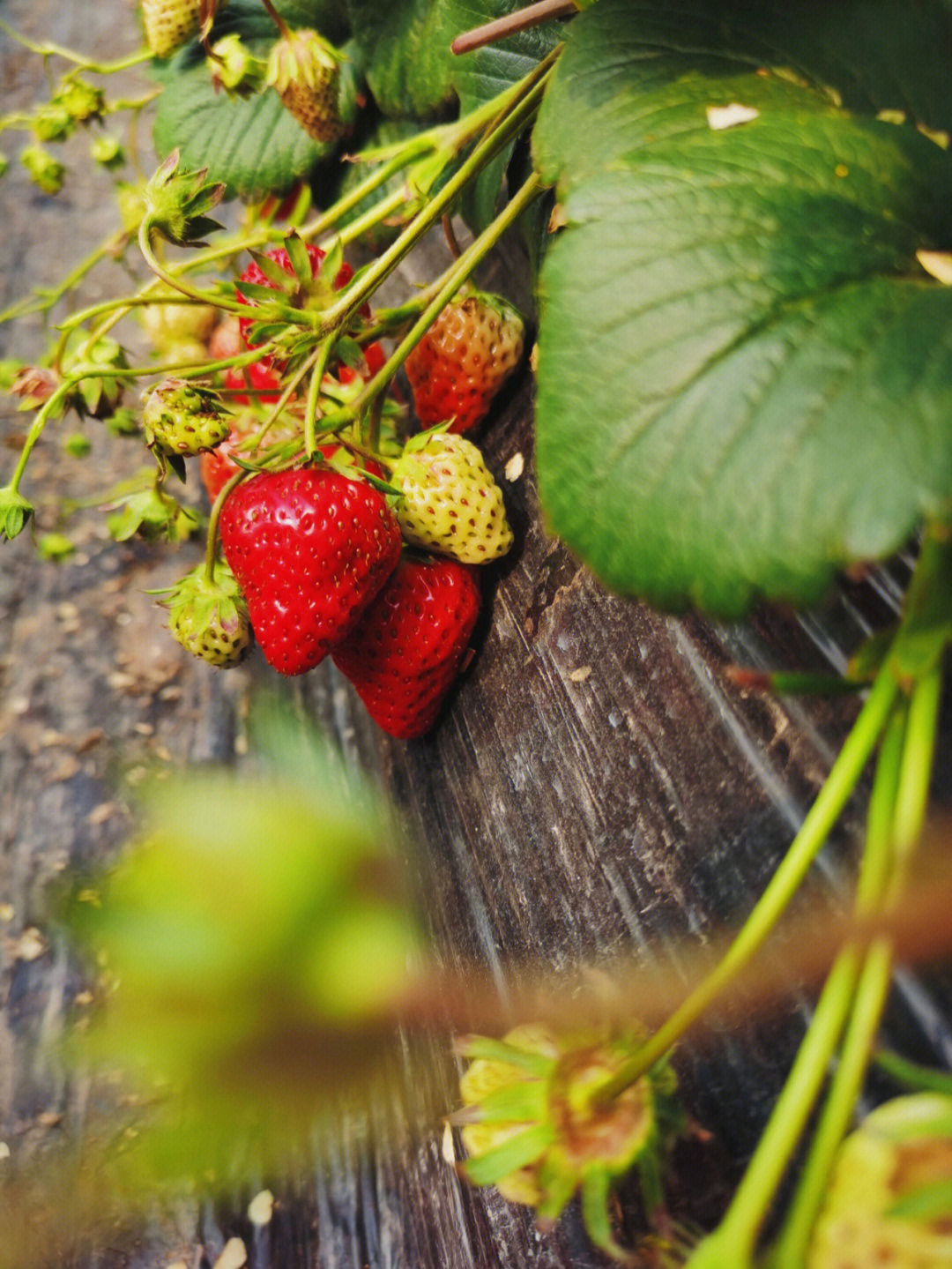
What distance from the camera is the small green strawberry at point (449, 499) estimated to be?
1.54 ft

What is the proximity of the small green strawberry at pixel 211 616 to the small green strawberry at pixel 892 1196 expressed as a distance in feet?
1.28

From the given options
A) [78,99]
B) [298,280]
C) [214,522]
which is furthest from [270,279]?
[78,99]

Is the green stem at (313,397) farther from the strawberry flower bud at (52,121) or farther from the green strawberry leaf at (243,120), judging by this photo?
the strawberry flower bud at (52,121)

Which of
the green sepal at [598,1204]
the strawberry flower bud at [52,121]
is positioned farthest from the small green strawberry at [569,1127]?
the strawberry flower bud at [52,121]

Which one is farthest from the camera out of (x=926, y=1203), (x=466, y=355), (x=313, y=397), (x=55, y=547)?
(x=55, y=547)

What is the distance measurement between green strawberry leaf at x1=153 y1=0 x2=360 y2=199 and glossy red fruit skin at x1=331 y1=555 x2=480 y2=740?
14.3 inches

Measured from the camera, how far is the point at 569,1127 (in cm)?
26

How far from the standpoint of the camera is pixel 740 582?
239mm

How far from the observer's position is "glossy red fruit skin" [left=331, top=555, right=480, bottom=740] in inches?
19.6

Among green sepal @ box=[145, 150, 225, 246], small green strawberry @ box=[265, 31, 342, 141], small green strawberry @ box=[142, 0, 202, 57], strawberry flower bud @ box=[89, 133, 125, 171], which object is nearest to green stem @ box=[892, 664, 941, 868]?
green sepal @ box=[145, 150, 225, 246]

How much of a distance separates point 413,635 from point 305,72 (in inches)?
14.9

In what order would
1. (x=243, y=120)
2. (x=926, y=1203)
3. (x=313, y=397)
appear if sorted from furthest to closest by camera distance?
1. (x=243, y=120)
2. (x=313, y=397)
3. (x=926, y=1203)

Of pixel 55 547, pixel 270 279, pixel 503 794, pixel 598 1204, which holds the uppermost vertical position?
pixel 270 279

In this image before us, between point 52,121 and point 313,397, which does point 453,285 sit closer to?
point 313,397
